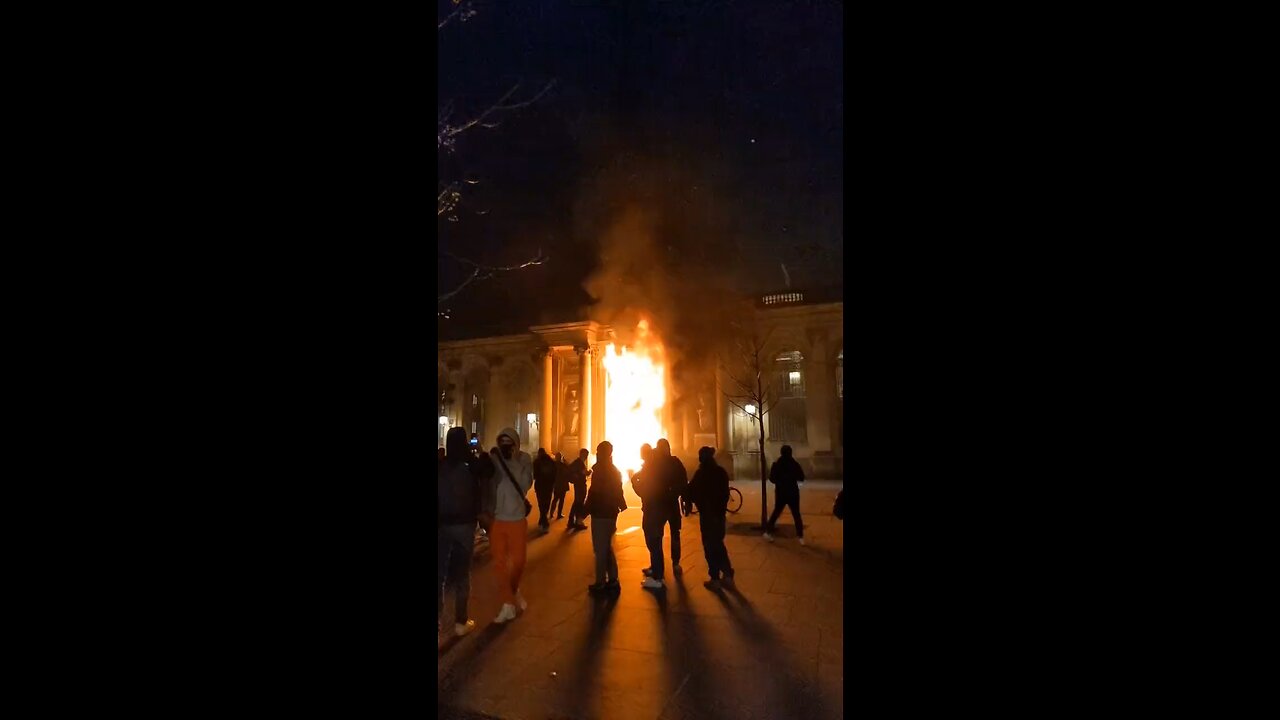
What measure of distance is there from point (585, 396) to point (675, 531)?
16.2m

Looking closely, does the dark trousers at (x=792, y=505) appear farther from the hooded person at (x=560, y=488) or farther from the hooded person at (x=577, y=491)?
the hooded person at (x=560, y=488)

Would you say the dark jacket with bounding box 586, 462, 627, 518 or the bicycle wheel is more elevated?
the dark jacket with bounding box 586, 462, 627, 518

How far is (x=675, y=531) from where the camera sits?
7.33 metres

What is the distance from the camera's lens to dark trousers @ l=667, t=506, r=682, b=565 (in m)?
7.07

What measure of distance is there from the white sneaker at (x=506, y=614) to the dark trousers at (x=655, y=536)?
1.70 m

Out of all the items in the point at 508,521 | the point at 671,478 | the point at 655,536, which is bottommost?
the point at 655,536

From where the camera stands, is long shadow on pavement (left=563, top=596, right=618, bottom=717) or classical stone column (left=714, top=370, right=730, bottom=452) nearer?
long shadow on pavement (left=563, top=596, right=618, bottom=717)

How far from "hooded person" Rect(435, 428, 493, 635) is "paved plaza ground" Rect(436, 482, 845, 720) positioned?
0.31 meters

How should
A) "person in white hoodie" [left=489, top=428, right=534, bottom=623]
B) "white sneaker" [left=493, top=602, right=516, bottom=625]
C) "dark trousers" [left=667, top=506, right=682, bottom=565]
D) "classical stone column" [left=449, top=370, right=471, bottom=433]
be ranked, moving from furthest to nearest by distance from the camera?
1. "classical stone column" [left=449, top=370, right=471, bottom=433]
2. "dark trousers" [left=667, top=506, right=682, bottom=565]
3. "person in white hoodie" [left=489, top=428, right=534, bottom=623]
4. "white sneaker" [left=493, top=602, right=516, bottom=625]

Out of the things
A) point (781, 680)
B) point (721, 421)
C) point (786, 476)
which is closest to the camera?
point (781, 680)

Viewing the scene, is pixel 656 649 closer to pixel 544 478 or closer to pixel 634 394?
pixel 544 478

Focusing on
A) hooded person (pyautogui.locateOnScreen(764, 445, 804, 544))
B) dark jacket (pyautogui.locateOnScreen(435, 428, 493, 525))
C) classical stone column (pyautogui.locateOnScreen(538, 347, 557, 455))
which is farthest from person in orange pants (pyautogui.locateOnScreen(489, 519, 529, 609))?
classical stone column (pyautogui.locateOnScreen(538, 347, 557, 455))

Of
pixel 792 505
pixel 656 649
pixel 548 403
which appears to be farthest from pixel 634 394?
pixel 656 649

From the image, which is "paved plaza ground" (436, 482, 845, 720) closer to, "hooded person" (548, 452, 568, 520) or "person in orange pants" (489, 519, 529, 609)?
"person in orange pants" (489, 519, 529, 609)
